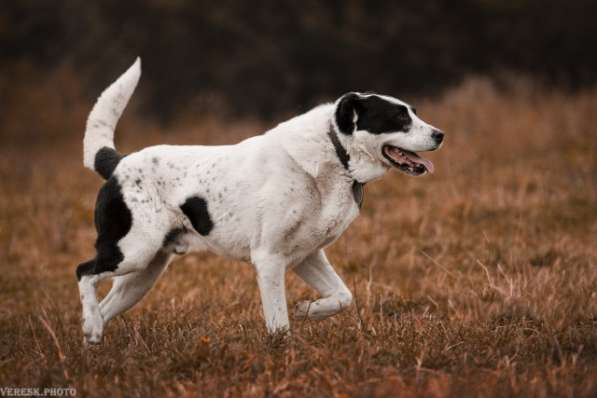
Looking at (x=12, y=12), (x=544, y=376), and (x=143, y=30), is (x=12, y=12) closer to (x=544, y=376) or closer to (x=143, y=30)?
(x=143, y=30)

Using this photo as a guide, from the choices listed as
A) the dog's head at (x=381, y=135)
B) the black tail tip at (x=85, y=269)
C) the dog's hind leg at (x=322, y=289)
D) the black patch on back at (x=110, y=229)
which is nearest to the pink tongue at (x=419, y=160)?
the dog's head at (x=381, y=135)

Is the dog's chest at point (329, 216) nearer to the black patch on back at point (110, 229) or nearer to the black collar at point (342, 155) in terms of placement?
the black collar at point (342, 155)

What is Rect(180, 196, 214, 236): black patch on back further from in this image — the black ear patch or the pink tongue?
the pink tongue

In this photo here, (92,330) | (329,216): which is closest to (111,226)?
(92,330)

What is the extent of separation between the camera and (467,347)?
13.1 ft

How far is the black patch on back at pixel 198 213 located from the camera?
4.51 metres

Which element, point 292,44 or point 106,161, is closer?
point 106,161

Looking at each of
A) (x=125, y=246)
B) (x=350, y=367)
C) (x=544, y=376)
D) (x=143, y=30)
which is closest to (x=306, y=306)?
(x=350, y=367)

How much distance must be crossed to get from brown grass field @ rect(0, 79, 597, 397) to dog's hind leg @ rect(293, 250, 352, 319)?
101 mm

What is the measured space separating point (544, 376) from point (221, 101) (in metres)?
15.5

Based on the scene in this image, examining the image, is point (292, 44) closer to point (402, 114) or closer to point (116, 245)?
point (116, 245)

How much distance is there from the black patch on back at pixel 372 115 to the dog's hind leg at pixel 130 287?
1.54m

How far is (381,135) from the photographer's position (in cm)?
426

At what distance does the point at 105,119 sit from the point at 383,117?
6.52ft
